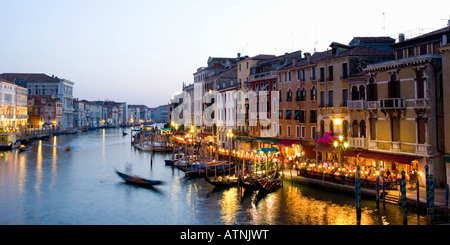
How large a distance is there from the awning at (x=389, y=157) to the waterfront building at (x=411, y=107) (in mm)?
44

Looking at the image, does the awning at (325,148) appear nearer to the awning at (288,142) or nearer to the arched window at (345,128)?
the arched window at (345,128)

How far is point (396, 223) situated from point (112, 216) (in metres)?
11.9

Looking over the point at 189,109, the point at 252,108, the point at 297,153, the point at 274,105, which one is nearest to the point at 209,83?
the point at 189,109

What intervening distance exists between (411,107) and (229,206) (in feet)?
32.4

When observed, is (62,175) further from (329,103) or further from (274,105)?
(329,103)

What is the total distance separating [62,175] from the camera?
28422mm

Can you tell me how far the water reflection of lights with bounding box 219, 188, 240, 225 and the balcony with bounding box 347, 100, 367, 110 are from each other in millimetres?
8124

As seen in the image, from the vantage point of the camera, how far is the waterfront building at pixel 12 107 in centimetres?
5990

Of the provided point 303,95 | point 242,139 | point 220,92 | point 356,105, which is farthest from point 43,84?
point 356,105

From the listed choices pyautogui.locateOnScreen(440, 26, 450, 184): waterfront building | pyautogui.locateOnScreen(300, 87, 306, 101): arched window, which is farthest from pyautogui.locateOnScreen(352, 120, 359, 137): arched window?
pyautogui.locateOnScreen(440, 26, 450, 184): waterfront building

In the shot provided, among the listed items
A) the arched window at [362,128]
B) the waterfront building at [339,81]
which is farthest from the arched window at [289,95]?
the arched window at [362,128]

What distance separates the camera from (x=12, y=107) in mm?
64375

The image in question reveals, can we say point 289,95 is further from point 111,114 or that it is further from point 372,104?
point 111,114

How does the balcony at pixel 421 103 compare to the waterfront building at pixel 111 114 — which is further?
the waterfront building at pixel 111 114
